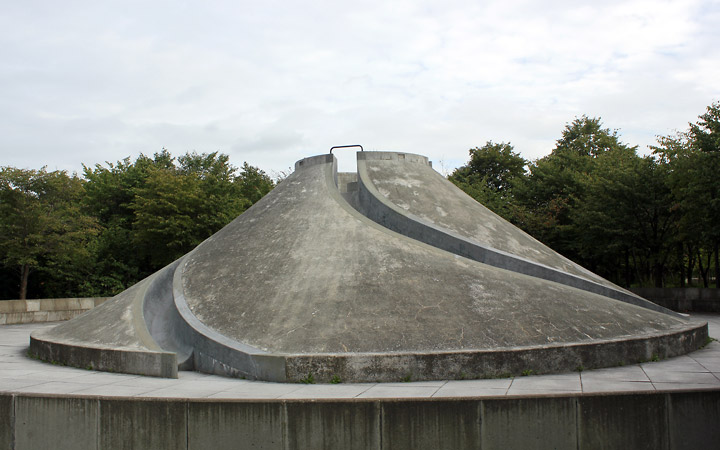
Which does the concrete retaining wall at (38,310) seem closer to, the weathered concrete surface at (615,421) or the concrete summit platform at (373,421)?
the concrete summit platform at (373,421)

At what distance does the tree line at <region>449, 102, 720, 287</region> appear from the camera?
2019 cm

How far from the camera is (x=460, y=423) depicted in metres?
5.98

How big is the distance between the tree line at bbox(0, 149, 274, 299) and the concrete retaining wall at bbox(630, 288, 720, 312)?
1929 cm

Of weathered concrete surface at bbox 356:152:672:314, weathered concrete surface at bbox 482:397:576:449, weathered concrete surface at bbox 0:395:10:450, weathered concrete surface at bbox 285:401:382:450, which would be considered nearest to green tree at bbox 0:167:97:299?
weathered concrete surface at bbox 356:152:672:314

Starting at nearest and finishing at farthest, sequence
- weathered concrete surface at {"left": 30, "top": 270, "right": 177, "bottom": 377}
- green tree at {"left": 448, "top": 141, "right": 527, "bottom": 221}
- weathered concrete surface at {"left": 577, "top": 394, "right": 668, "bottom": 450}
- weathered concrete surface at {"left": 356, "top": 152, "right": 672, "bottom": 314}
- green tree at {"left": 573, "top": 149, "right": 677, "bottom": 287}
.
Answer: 1. weathered concrete surface at {"left": 577, "top": 394, "right": 668, "bottom": 450}
2. weathered concrete surface at {"left": 30, "top": 270, "right": 177, "bottom": 377}
3. weathered concrete surface at {"left": 356, "top": 152, "right": 672, "bottom": 314}
4. green tree at {"left": 573, "top": 149, "right": 677, "bottom": 287}
5. green tree at {"left": 448, "top": 141, "right": 527, "bottom": 221}

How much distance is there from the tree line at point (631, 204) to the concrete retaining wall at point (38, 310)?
858 inches

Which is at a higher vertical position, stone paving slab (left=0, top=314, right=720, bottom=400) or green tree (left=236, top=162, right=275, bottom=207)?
green tree (left=236, top=162, right=275, bottom=207)

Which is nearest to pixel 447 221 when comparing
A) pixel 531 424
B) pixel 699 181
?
pixel 531 424

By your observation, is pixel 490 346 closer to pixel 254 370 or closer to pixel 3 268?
pixel 254 370

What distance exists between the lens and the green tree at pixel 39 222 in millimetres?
A: 23866

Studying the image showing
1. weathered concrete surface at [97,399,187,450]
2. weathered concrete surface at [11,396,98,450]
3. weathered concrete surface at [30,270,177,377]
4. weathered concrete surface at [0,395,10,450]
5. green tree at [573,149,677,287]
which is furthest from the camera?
green tree at [573,149,677,287]

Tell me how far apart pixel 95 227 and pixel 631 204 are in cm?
2550

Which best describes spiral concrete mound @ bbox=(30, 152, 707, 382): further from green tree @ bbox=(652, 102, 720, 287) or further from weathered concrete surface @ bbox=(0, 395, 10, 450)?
green tree @ bbox=(652, 102, 720, 287)

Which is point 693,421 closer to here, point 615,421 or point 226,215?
point 615,421
